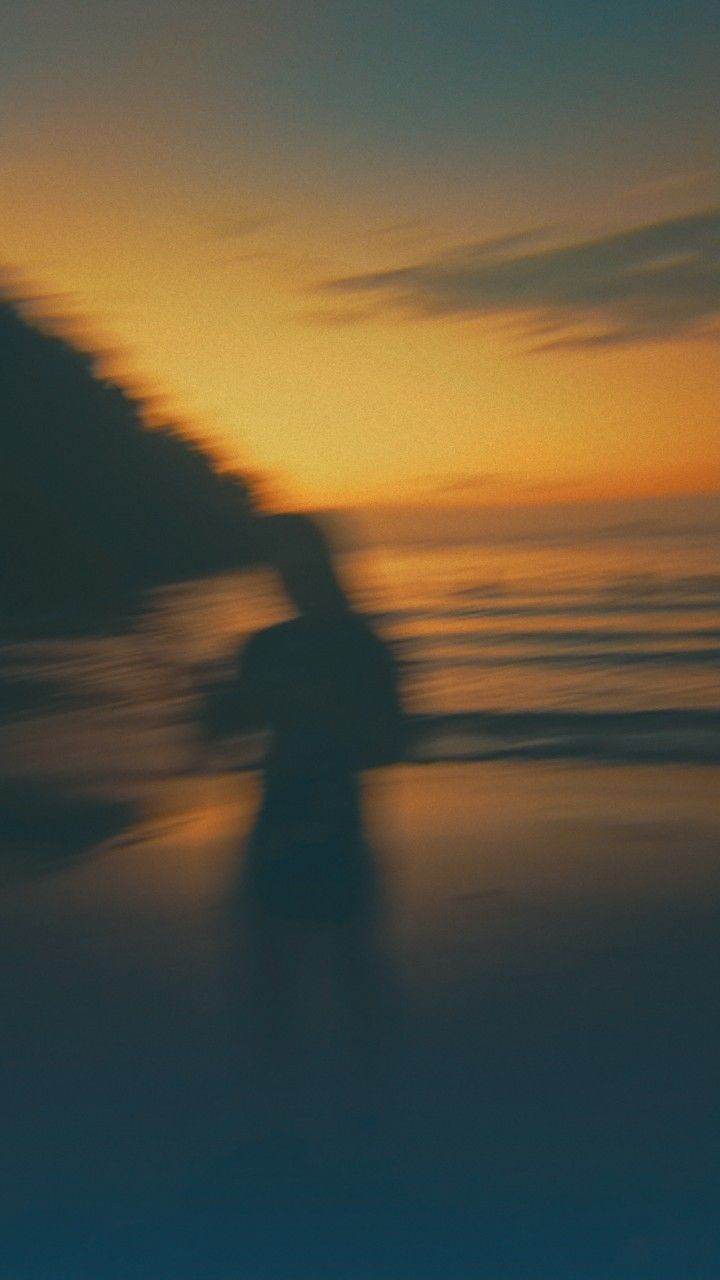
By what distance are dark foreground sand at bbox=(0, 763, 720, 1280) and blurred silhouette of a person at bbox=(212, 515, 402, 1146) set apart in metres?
0.02

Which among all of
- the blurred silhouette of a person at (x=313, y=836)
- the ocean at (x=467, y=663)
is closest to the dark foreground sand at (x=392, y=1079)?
the blurred silhouette of a person at (x=313, y=836)

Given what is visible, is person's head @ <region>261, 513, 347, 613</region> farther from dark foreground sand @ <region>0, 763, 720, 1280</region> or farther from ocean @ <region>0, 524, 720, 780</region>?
dark foreground sand @ <region>0, 763, 720, 1280</region>

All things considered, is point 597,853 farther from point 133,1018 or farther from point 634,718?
point 634,718

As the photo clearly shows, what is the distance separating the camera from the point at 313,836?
437cm

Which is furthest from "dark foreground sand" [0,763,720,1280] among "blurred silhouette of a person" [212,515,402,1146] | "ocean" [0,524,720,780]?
"ocean" [0,524,720,780]

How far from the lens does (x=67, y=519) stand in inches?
236

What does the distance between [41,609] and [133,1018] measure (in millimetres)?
3548

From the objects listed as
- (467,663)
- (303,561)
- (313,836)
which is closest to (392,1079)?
(313,836)

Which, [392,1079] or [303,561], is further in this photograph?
[303,561]

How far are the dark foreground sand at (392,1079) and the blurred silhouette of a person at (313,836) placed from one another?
2cm

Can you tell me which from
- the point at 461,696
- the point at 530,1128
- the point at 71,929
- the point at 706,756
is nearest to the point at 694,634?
the point at 461,696

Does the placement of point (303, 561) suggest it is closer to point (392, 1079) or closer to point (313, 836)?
point (313, 836)

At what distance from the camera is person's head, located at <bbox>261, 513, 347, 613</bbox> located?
18.6 feet

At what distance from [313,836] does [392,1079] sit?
1.79 metres
